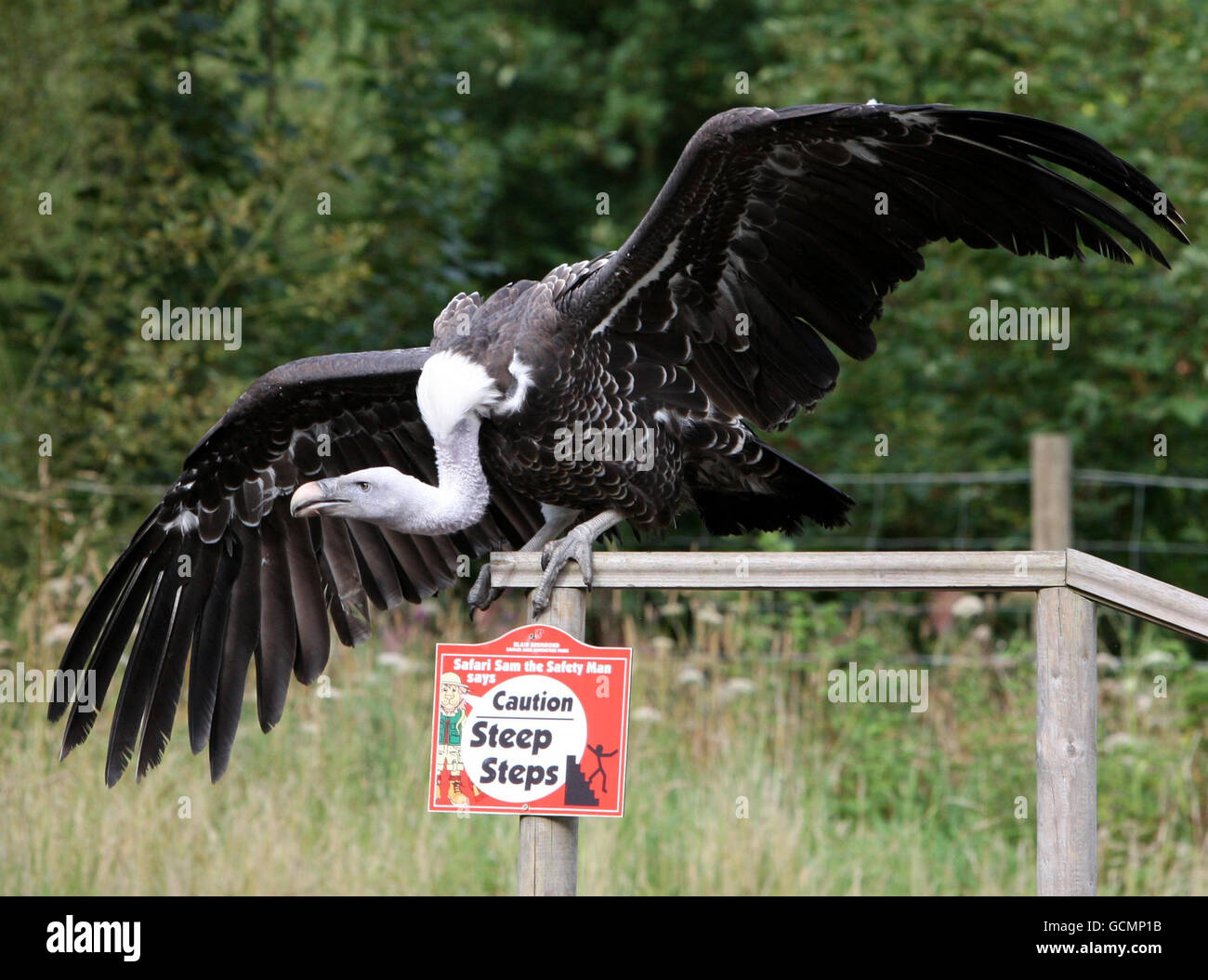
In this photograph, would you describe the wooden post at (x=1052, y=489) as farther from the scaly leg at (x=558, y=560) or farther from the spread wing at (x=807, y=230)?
the scaly leg at (x=558, y=560)

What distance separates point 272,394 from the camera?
12.1 ft

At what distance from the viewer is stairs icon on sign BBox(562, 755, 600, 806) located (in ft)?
8.63

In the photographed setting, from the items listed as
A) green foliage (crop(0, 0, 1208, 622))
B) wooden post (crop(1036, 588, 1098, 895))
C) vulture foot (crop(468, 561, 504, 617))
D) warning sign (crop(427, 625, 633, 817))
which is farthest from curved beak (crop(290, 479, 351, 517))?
green foliage (crop(0, 0, 1208, 622))

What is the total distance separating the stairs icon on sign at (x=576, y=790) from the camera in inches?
104

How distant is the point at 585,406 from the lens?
10.9 feet

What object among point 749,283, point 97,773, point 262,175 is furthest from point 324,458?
point 262,175

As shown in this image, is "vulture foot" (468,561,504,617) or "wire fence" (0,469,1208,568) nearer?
"vulture foot" (468,561,504,617)

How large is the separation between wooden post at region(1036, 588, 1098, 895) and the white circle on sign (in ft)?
2.80

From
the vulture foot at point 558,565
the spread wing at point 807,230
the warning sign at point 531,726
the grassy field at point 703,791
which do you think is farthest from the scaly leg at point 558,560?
the grassy field at point 703,791

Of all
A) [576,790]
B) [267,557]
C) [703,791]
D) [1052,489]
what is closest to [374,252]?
[1052,489]

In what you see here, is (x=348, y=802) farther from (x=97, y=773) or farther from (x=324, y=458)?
(x=324, y=458)

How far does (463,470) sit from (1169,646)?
3.47m

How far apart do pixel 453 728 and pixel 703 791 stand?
238cm

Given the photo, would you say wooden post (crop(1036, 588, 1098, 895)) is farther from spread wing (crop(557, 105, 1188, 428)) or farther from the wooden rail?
spread wing (crop(557, 105, 1188, 428))
